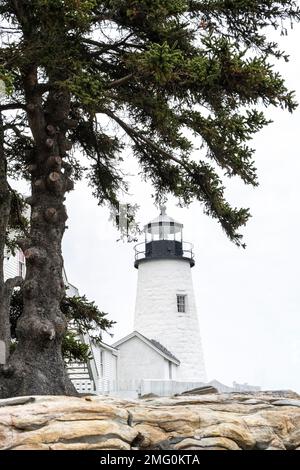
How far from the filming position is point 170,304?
37969 mm

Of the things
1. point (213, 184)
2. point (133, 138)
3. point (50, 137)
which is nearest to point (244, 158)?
point (213, 184)

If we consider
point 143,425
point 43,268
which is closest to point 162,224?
point 43,268

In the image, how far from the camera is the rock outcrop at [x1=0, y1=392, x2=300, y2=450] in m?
7.27

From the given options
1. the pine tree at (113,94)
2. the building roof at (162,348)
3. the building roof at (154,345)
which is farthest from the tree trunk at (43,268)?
the building roof at (162,348)

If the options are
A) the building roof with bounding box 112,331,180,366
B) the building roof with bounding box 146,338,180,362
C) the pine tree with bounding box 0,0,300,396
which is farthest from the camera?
the building roof with bounding box 146,338,180,362

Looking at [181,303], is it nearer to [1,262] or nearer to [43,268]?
[1,262]

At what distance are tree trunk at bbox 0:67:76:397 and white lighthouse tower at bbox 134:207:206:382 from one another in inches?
977

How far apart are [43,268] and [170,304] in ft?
83.8

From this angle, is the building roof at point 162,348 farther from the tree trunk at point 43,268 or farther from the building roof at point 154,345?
the tree trunk at point 43,268

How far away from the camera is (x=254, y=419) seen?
899 centimetres

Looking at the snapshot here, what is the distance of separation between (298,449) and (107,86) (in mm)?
6961

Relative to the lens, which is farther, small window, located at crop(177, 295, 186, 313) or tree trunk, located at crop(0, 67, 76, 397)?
small window, located at crop(177, 295, 186, 313)

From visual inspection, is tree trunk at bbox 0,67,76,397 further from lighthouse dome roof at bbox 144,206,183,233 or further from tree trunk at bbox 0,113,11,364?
lighthouse dome roof at bbox 144,206,183,233

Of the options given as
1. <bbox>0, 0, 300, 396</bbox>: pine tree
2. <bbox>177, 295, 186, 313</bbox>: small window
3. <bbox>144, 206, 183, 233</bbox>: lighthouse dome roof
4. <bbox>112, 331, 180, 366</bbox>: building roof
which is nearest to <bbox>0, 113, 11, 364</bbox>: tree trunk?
<bbox>0, 0, 300, 396</bbox>: pine tree
